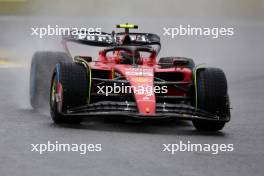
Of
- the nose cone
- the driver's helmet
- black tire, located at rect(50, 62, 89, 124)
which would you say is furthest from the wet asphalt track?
the driver's helmet

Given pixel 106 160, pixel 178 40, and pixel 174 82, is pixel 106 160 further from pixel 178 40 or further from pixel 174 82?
pixel 178 40

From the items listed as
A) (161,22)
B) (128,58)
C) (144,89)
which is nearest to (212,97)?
(144,89)

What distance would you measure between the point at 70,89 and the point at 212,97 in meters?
1.64

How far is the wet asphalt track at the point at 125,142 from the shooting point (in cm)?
892

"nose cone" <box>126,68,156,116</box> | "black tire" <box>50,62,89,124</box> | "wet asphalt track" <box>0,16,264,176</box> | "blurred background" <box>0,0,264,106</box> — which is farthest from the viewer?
"blurred background" <box>0,0,264,106</box>

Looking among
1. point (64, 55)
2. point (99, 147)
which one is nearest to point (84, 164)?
point (99, 147)

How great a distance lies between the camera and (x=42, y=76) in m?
14.1

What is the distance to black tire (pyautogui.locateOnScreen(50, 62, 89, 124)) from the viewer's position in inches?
459

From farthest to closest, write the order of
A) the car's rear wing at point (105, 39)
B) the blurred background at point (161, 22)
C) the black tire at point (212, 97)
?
the blurred background at point (161, 22), the car's rear wing at point (105, 39), the black tire at point (212, 97)

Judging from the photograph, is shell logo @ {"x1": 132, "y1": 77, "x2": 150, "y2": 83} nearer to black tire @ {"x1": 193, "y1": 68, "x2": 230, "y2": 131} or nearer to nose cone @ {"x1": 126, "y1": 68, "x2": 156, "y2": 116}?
nose cone @ {"x1": 126, "y1": 68, "x2": 156, "y2": 116}

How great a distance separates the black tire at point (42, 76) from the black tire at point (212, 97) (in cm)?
281

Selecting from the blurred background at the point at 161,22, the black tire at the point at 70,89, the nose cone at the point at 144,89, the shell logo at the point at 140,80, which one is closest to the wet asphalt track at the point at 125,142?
the black tire at the point at 70,89

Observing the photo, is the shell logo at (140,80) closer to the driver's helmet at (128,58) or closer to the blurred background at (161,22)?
the driver's helmet at (128,58)

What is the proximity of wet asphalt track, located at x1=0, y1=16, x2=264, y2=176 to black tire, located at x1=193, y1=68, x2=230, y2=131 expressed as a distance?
164 millimetres
